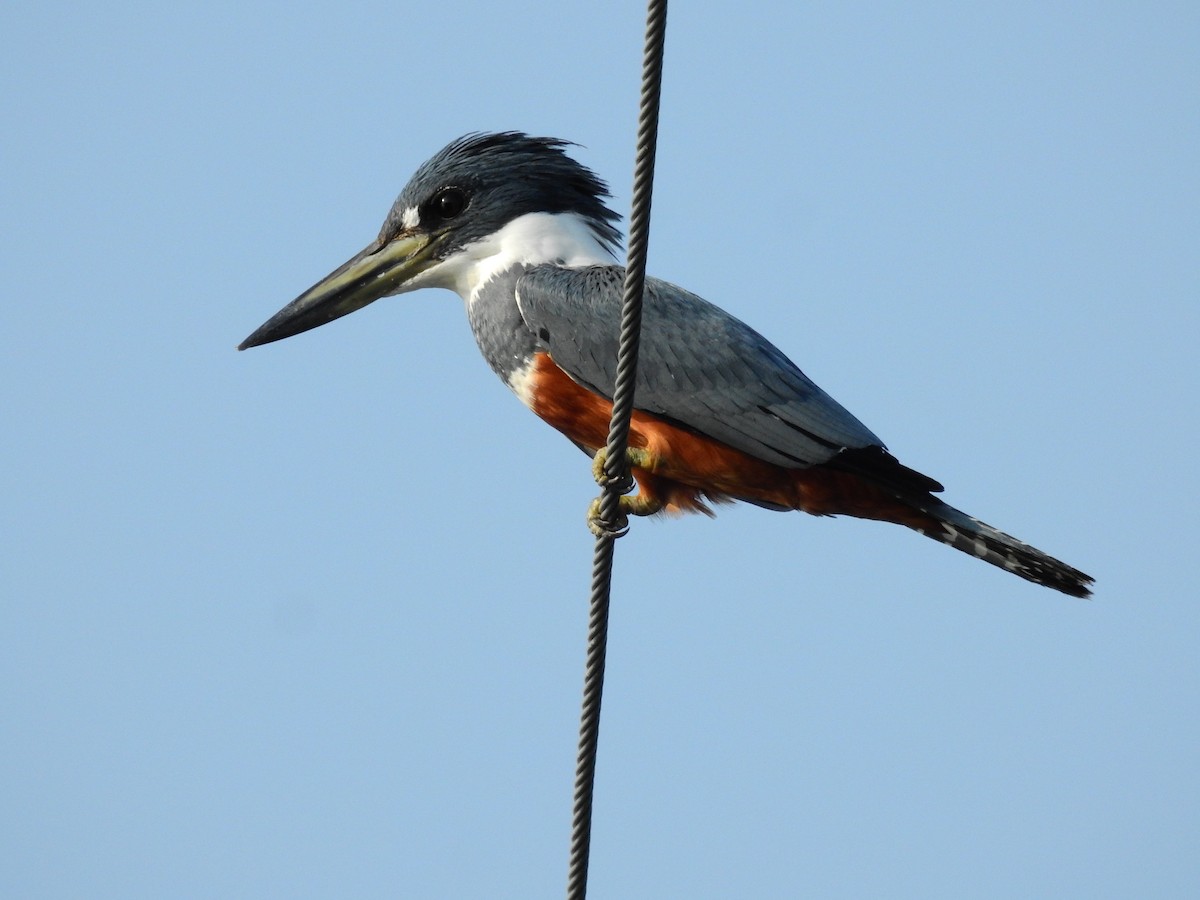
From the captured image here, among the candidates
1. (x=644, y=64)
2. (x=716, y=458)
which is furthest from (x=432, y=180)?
(x=644, y=64)

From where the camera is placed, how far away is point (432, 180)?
5.54 meters

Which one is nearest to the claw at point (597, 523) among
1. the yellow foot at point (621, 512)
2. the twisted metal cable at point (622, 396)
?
the yellow foot at point (621, 512)

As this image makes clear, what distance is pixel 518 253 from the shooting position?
5.36 meters

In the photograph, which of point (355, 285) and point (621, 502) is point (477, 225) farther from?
point (621, 502)

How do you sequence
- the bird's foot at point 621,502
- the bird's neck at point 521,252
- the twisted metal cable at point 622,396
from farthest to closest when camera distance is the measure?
the bird's neck at point 521,252
the bird's foot at point 621,502
the twisted metal cable at point 622,396

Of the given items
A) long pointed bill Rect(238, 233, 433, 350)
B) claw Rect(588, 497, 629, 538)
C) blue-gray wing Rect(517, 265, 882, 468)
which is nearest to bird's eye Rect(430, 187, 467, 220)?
long pointed bill Rect(238, 233, 433, 350)

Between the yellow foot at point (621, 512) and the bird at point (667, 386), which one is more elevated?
the bird at point (667, 386)

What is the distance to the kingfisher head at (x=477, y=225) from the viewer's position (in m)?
5.44

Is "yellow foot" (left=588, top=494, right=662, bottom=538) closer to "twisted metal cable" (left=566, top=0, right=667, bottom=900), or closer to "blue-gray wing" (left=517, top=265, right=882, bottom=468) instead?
"blue-gray wing" (left=517, top=265, right=882, bottom=468)

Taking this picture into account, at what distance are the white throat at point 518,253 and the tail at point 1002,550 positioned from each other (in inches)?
62.7

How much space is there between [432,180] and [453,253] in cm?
31

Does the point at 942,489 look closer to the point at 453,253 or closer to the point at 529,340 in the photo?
the point at 529,340

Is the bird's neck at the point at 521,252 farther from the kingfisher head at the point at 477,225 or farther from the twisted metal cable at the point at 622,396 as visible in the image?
the twisted metal cable at the point at 622,396

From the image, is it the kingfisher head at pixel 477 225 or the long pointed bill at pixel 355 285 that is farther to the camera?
the long pointed bill at pixel 355 285
